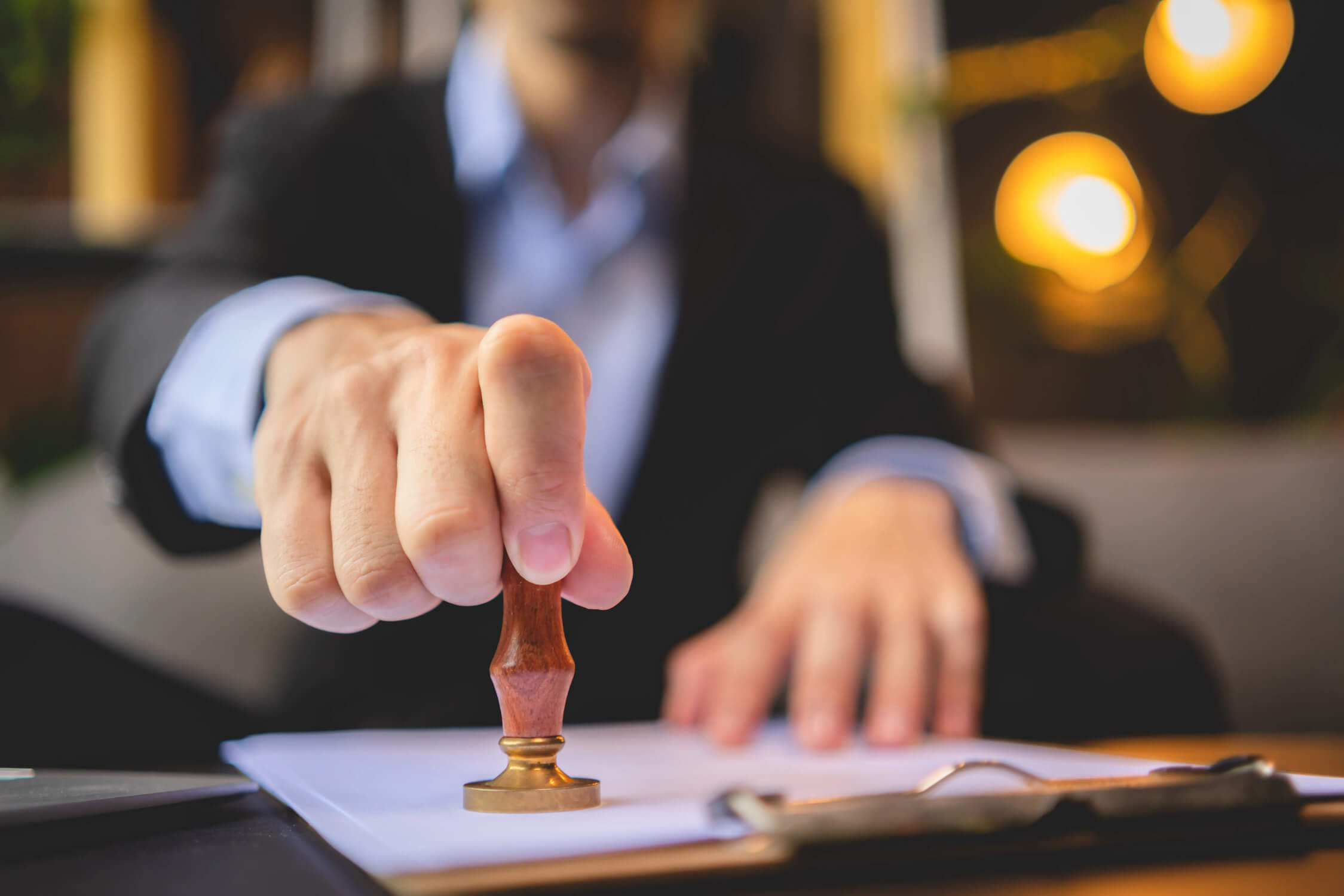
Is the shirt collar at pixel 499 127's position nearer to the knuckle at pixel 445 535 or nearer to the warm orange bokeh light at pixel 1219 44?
the knuckle at pixel 445 535

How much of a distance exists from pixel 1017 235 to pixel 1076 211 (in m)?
0.10

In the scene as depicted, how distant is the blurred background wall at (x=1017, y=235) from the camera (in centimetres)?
95

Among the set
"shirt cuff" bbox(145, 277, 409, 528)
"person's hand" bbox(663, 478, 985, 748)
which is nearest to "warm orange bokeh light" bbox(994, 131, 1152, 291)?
"person's hand" bbox(663, 478, 985, 748)

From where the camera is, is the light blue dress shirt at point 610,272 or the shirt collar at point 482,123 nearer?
the light blue dress shirt at point 610,272

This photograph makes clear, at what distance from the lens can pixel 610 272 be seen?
0.87 m

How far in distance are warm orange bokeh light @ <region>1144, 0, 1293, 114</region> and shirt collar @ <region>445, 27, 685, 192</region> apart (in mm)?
973

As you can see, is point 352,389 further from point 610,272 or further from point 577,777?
point 610,272

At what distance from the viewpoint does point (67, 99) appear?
4.27 feet

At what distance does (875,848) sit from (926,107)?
1.48 metres

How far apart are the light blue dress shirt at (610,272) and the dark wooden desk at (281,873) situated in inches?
17.4

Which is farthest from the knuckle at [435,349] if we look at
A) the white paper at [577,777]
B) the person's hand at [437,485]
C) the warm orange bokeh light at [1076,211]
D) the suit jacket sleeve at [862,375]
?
the warm orange bokeh light at [1076,211]

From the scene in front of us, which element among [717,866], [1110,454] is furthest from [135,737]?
[1110,454]

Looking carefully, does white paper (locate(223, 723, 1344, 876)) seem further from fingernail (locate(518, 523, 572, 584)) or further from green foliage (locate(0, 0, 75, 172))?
green foliage (locate(0, 0, 75, 172))

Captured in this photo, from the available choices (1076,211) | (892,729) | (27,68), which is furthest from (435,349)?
(1076,211)
